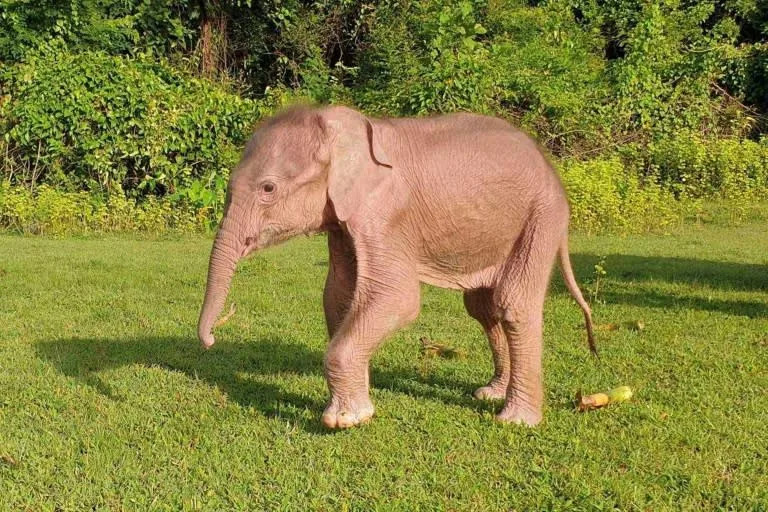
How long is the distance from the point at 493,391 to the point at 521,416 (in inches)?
22.0

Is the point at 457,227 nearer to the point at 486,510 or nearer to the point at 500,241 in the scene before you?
the point at 500,241

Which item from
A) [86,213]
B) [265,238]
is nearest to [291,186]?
[265,238]

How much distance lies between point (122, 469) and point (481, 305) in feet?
7.45

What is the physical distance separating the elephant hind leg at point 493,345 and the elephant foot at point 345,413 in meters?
1.10

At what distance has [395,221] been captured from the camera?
14.2 ft

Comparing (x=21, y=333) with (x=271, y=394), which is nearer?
(x=271, y=394)

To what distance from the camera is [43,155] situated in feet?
45.0

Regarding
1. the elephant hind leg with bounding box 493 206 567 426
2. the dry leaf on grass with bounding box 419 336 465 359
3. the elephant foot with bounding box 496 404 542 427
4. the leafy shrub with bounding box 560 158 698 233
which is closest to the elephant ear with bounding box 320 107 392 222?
the elephant hind leg with bounding box 493 206 567 426

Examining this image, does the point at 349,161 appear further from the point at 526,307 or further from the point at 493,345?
the point at 493,345

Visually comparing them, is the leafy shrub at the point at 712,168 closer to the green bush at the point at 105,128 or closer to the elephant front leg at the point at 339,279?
the green bush at the point at 105,128

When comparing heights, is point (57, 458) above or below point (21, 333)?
above

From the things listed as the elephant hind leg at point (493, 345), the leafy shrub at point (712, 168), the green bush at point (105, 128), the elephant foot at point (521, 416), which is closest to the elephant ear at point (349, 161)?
the elephant hind leg at point (493, 345)

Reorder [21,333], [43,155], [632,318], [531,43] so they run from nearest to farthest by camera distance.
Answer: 1. [21,333]
2. [632,318]
3. [43,155]
4. [531,43]

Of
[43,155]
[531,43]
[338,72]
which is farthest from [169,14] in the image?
[531,43]
